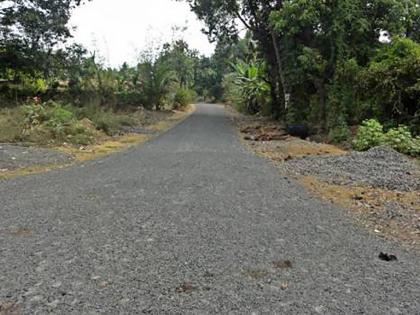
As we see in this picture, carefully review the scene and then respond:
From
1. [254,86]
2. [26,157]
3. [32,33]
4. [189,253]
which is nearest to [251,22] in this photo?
[254,86]

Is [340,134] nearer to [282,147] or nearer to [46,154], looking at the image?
[282,147]

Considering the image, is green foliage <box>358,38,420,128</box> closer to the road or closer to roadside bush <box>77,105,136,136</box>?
the road

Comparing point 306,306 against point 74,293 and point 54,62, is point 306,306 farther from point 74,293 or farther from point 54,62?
point 54,62

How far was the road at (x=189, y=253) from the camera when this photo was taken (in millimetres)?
2678

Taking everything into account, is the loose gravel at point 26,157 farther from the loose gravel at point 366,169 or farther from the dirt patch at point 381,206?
the dirt patch at point 381,206

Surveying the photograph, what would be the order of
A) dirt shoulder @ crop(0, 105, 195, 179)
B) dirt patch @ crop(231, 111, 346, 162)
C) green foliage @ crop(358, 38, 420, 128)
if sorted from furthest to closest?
green foliage @ crop(358, 38, 420, 128), dirt patch @ crop(231, 111, 346, 162), dirt shoulder @ crop(0, 105, 195, 179)

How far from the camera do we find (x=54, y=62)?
66.8 feet

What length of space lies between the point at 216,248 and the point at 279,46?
48.7ft

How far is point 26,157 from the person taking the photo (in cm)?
812

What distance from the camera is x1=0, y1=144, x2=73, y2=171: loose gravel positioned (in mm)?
7612

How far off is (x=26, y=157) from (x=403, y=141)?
7.95 meters

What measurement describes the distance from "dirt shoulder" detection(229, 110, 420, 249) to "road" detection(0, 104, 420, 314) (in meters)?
0.38

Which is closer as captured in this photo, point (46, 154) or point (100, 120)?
point (46, 154)

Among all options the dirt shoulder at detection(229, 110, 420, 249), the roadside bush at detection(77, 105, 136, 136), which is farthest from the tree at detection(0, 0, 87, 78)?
the dirt shoulder at detection(229, 110, 420, 249)
